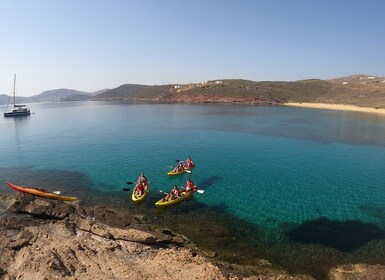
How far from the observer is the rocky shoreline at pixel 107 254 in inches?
688

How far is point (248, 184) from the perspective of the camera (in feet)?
122

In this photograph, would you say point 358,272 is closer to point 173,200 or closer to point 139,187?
point 173,200

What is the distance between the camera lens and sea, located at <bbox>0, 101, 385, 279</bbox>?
76.1ft

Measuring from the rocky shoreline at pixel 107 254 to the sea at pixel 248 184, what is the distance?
166cm

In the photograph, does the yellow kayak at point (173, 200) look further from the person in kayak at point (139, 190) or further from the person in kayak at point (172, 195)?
the person in kayak at point (139, 190)

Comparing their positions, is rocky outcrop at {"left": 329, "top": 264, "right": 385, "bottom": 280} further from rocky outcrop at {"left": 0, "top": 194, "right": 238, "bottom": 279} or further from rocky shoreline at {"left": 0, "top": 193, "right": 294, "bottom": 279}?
rocky outcrop at {"left": 0, "top": 194, "right": 238, "bottom": 279}

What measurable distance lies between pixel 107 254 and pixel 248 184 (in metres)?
22.0

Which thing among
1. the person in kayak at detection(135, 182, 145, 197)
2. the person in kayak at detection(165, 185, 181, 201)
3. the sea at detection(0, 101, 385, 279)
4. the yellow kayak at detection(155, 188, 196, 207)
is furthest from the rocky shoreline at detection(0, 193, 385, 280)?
the person in kayak at detection(135, 182, 145, 197)

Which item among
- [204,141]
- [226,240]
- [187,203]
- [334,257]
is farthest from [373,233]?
[204,141]

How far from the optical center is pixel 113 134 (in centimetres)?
7781

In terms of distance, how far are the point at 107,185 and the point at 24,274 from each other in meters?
20.1

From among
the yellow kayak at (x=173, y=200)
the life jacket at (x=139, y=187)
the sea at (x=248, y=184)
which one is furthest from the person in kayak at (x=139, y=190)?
the yellow kayak at (x=173, y=200)

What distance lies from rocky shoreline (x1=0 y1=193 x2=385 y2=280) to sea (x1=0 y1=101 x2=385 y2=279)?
166cm

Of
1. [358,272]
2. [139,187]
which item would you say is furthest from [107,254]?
[358,272]
